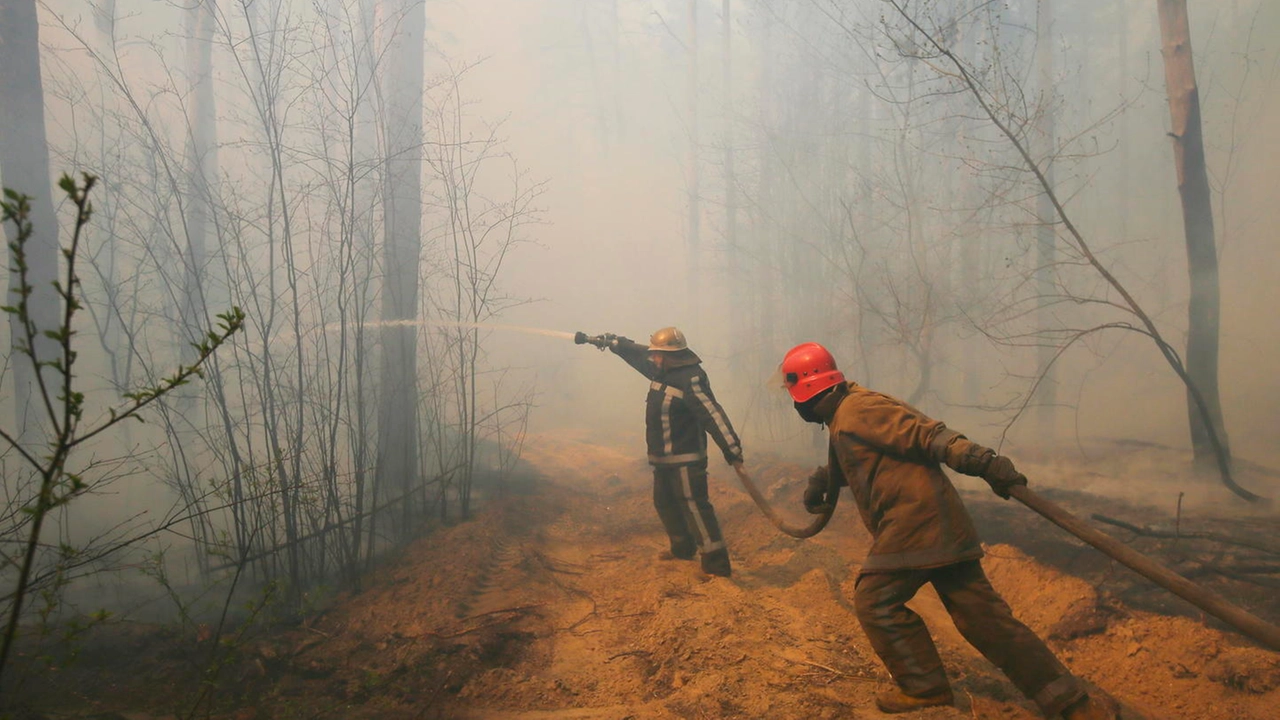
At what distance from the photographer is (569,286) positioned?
51.6 m

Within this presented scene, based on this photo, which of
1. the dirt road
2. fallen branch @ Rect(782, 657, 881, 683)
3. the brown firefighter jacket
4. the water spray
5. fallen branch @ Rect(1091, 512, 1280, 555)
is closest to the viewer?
the brown firefighter jacket

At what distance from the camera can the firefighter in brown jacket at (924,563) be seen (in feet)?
9.96

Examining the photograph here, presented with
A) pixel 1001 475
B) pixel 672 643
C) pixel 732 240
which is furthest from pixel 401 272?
pixel 732 240

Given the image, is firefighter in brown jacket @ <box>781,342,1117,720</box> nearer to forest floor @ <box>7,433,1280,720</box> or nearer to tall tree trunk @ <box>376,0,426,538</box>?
forest floor @ <box>7,433,1280,720</box>

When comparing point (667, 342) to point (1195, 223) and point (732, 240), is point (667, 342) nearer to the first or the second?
point (1195, 223)

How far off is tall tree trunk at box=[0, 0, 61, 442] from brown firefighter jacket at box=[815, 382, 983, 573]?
9813 mm

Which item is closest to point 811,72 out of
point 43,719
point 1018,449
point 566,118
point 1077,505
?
point 1018,449

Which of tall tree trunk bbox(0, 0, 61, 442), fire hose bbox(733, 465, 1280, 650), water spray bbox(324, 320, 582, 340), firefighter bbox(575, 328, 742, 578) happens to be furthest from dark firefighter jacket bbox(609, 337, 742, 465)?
tall tree trunk bbox(0, 0, 61, 442)

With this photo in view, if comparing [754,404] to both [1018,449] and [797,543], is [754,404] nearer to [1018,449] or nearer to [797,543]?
[1018,449]

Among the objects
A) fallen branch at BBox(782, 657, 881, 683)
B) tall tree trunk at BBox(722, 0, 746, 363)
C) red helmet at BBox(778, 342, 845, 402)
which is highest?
tall tree trunk at BBox(722, 0, 746, 363)

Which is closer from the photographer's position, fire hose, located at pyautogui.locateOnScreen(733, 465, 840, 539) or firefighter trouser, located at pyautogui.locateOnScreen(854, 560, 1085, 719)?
firefighter trouser, located at pyautogui.locateOnScreen(854, 560, 1085, 719)

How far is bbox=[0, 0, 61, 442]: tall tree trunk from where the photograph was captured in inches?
326

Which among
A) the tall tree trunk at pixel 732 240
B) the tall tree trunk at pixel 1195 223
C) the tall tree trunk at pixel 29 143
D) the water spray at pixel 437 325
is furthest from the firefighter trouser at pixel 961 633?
the tall tree trunk at pixel 732 240

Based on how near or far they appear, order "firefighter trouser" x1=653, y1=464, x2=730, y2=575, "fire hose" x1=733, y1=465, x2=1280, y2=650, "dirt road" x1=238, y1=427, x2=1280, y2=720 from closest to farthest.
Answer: "fire hose" x1=733, y1=465, x2=1280, y2=650, "dirt road" x1=238, y1=427, x2=1280, y2=720, "firefighter trouser" x1=653, y1=464, x2=730, y2=575
